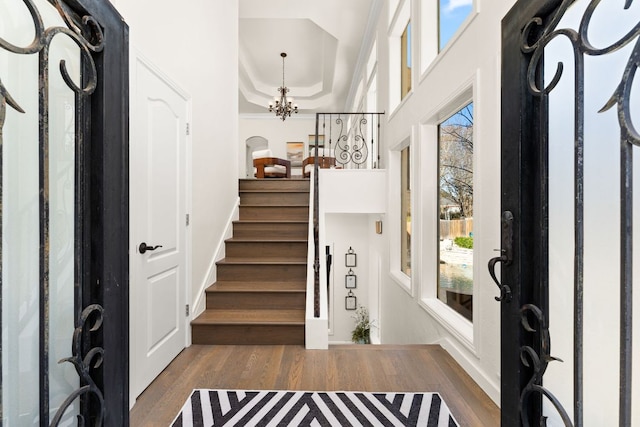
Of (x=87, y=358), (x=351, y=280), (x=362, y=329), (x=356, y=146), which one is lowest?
(x=362, y=329)

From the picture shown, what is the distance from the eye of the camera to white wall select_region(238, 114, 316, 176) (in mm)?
10438

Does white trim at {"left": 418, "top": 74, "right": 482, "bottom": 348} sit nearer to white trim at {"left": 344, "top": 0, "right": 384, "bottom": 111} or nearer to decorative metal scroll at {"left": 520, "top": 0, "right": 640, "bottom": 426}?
decorative metal scroll at {"left": 520, "top": 0, "right": 640, "bottom": 426}

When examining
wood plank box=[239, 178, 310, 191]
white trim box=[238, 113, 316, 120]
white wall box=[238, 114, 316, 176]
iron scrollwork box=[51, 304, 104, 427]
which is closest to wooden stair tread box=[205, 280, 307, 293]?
wood plank box=[239, 178, 310, 191]

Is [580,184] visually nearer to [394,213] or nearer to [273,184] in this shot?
[394,213]

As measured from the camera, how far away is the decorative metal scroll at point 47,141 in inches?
33.5

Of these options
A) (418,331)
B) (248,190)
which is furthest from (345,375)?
(248,190)

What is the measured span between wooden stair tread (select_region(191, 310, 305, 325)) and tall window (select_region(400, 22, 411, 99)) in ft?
9.72

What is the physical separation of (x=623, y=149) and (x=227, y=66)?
412 cm

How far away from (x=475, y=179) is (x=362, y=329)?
4.97 meters

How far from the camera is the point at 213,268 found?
353 cm

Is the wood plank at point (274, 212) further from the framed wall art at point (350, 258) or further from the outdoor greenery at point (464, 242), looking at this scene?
the framed wall art at point (350, 258)

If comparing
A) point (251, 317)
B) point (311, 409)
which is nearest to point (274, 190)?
point (251, 317)

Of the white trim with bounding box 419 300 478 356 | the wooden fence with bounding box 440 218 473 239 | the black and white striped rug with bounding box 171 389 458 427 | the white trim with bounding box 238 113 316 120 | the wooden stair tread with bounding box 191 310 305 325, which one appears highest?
the white trim with bounding box 238 113 316 120

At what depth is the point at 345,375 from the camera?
2.27 metres
